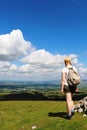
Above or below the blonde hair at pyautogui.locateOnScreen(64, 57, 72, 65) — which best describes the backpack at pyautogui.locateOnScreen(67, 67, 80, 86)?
below

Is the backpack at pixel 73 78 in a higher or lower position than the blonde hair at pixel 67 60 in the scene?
lower

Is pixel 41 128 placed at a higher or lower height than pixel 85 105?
lower

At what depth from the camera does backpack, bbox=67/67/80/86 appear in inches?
725

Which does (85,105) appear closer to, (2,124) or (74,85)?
(74,85)

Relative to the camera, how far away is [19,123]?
69.5 ft

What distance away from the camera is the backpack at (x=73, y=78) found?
60.4 ft

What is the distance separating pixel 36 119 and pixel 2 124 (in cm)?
315

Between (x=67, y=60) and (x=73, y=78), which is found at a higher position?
(x=67, y=60)

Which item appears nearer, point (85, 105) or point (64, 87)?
point (64, 87)

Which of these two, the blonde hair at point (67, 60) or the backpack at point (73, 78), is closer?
the backpack at point (73, 78)

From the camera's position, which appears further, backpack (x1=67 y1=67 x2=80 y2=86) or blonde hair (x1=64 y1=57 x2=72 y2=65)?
blonde hair (x1=64 y1=57 x2=72 y2=65)

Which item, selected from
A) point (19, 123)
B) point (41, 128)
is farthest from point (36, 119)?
point (41, 128)

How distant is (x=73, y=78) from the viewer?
18.4 m

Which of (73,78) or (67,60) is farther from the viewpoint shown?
(67,60)
